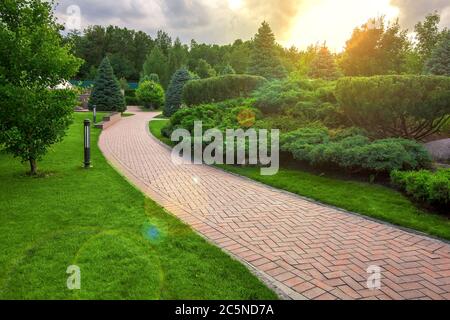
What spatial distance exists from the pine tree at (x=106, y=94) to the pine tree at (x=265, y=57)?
12466 mm

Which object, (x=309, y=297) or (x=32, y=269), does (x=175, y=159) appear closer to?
(x=32, y=269)

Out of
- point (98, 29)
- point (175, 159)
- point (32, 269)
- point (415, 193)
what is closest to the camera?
point (32, 269)

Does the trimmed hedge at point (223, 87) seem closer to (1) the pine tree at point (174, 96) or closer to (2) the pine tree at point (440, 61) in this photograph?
(1) the pine tree at point (174, 96)

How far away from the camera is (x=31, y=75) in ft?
26.0

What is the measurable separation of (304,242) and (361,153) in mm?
3911

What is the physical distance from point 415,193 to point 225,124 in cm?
809

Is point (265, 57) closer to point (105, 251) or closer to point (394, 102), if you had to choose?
point (394, 102)

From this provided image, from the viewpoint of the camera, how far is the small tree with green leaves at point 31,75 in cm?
746

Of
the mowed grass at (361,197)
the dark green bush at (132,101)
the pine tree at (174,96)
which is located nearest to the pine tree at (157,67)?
the dark green bush at (132,101)

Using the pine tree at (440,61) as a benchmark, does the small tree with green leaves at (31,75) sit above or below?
below

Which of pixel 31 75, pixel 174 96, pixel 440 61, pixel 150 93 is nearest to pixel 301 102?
pixel 31 75

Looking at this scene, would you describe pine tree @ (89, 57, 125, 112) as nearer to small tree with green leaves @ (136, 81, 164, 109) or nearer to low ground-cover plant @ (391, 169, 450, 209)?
small tree with green leaves @ (136, 81, 164, 109)

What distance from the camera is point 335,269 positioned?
422 centimetres
